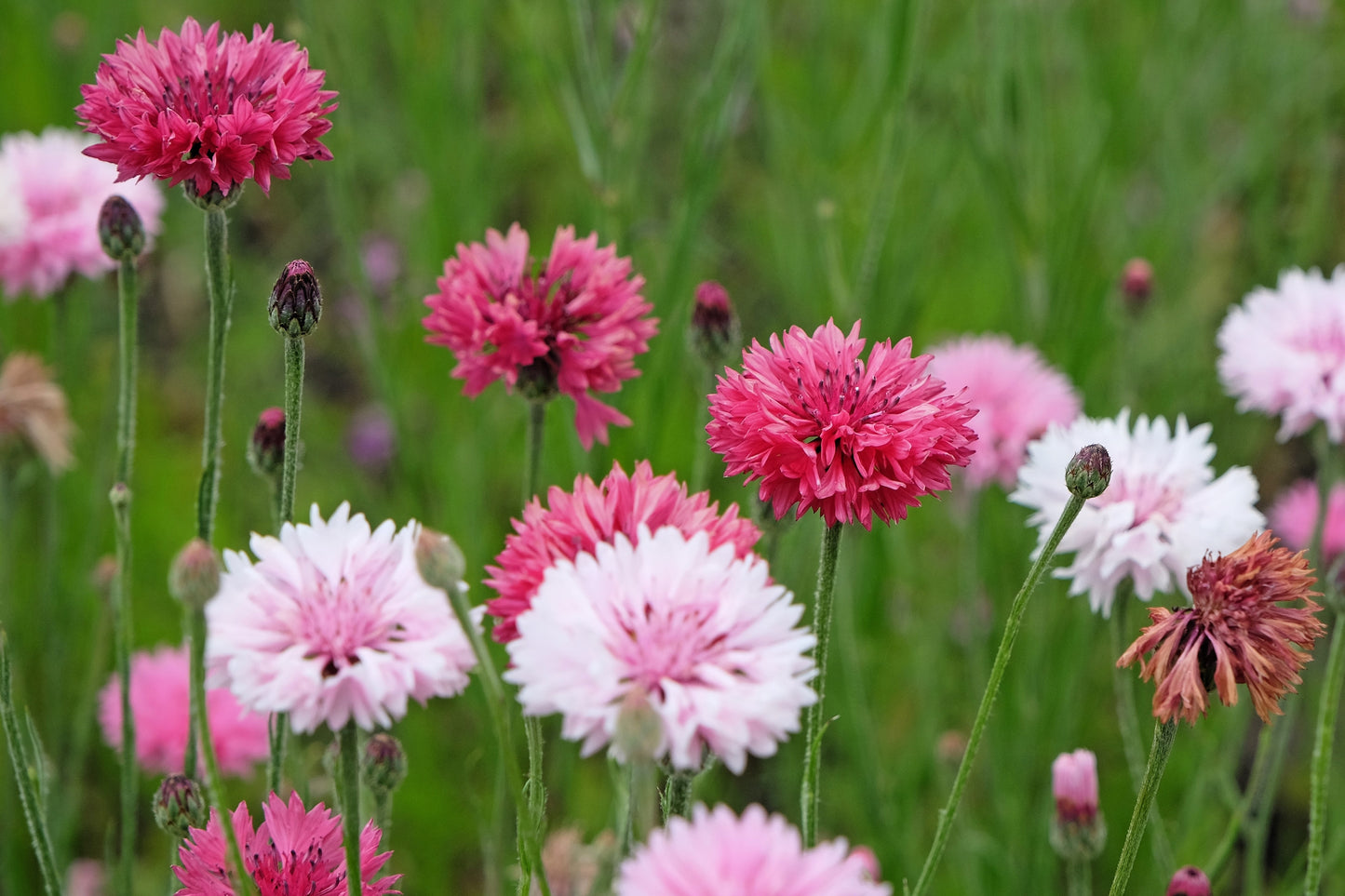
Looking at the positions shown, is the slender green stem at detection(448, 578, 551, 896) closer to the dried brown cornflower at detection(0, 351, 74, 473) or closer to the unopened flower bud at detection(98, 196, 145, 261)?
the unopened flower bud at detection(98, 196, 145, 261)

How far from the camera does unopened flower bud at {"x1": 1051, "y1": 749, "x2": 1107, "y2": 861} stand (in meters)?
0.97

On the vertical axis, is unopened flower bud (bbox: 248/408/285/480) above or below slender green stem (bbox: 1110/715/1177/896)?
above

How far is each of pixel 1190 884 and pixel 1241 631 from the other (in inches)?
7.9

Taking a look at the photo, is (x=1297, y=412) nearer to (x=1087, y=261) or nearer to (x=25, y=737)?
(x=1087, y=261)

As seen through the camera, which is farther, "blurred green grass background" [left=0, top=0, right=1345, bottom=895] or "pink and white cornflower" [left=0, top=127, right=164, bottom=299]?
"blurred green grass background" [left=0, top=0, right=1345, bottom=895]

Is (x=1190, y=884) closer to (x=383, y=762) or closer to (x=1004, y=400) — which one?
(x=383, y=762)

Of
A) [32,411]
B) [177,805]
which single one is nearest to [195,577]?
[177,805]

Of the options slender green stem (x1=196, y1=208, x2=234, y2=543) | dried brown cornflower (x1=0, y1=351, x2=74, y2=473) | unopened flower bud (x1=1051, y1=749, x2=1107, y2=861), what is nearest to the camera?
slender green stem (x1=196, y1=208, x2=234, y2=543)

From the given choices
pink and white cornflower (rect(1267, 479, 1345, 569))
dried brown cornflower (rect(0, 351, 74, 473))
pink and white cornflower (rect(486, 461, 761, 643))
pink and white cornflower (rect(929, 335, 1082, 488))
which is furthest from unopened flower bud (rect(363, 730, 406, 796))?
pink and white cornflower (rect(1267, 479, 1345, 569))

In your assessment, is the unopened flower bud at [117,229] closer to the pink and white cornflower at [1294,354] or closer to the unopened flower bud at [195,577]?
the unopened flower bud at [195,577]

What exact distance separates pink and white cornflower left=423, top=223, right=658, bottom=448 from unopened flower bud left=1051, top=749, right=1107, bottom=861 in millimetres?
465

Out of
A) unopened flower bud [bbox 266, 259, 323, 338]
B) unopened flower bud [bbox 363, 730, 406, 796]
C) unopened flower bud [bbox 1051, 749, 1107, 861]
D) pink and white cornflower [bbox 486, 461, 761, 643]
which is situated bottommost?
unopened flower bud [bbox 1051, 749, 1107, 861]

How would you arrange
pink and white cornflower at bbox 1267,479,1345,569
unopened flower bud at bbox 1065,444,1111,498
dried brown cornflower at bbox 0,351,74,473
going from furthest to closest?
pink and white cornflower at bbox 1267,479,1345,569, dried brown cornflower at bbox 0,351,74,473, unopened flower bud at bbox 1065,444,1111,498

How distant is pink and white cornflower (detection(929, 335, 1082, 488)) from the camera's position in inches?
57.1
